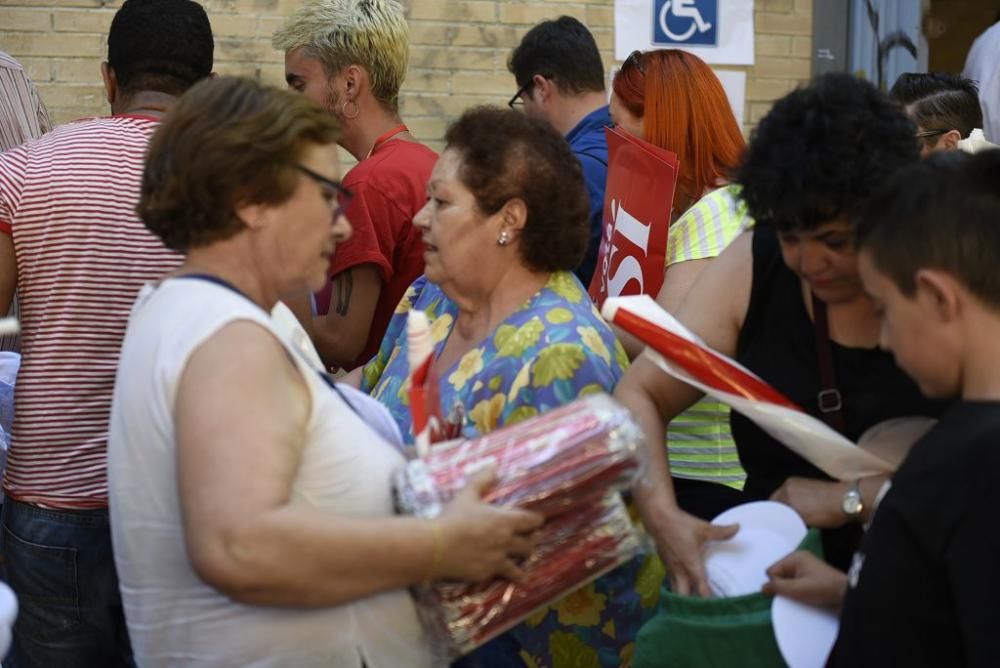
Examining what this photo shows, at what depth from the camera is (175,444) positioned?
78.0 inches

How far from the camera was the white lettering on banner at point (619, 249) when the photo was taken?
345 centimetres

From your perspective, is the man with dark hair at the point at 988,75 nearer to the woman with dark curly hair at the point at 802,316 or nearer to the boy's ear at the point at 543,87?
the boy's ear at the point at 543,87

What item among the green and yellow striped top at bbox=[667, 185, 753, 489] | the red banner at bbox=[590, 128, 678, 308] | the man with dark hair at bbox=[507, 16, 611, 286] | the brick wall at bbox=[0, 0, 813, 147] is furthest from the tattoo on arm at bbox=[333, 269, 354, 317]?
the brick wall at bbox=[0, 0, 813, 147]

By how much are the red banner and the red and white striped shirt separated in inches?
49.6

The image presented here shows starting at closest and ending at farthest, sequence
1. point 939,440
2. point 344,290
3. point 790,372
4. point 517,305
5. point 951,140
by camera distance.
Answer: point 939,440
point 790,372
point 517,305
point 344,290
point 951,140

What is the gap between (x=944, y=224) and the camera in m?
1.92

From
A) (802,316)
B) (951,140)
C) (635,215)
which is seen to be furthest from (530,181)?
(951,140)

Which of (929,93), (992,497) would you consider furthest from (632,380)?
(929,93)

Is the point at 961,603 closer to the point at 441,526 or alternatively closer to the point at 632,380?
the point at 441,526

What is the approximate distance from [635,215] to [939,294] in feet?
5.32

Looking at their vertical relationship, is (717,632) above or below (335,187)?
below

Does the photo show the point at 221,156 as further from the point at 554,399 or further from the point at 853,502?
the point at 853,502

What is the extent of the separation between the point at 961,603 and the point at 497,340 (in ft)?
4.39

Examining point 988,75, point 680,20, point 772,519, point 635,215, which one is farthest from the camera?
point 680,20
